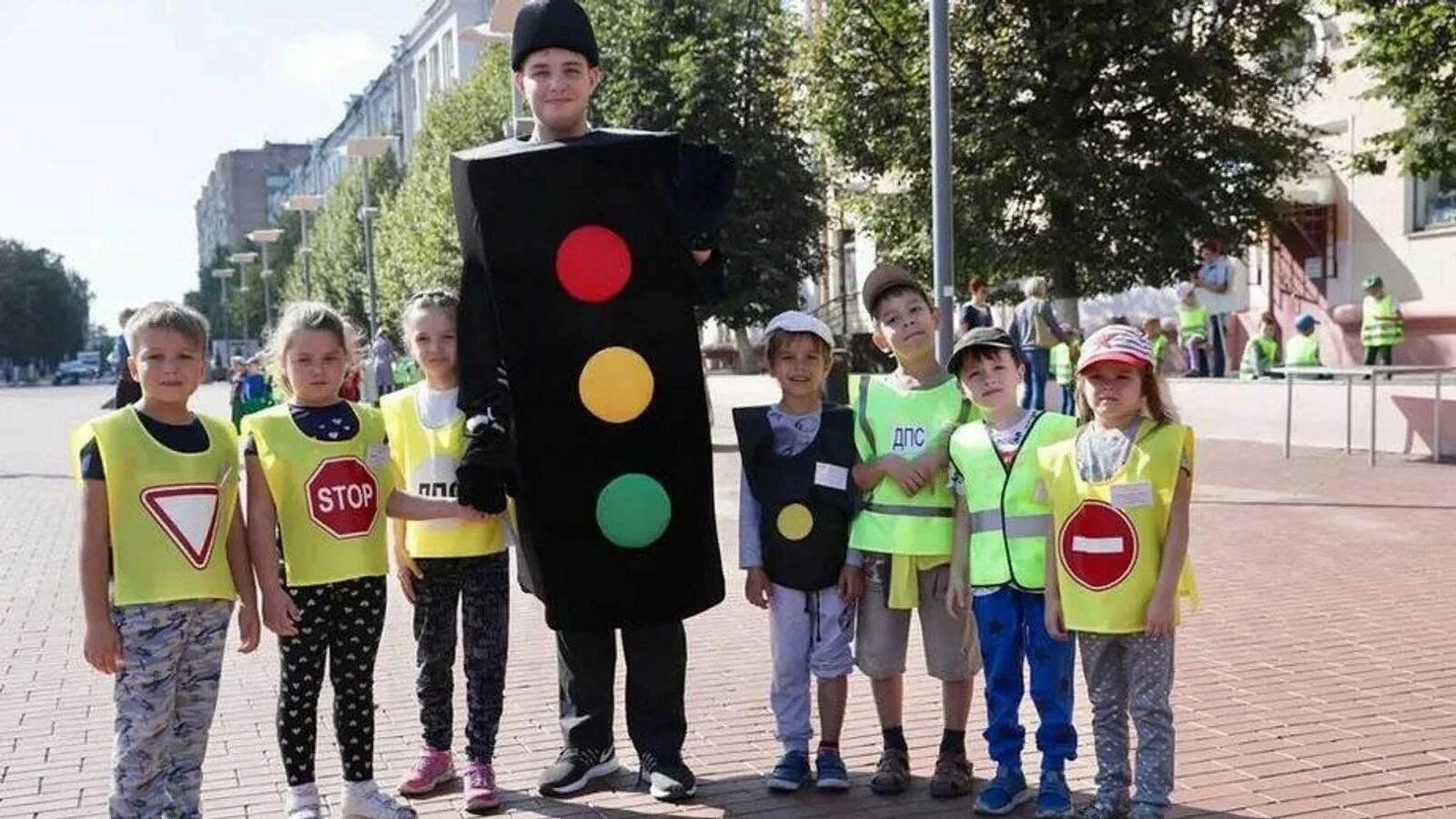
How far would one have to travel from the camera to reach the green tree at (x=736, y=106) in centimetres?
2733

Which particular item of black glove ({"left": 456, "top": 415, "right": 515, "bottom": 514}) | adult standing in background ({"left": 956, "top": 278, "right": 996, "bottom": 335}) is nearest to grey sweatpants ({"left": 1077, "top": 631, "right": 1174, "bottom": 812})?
black glove ({"left": 456, "top": 415, "right": 515, "bottom": 514})

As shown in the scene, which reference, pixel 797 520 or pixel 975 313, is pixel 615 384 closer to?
pixel 797 520

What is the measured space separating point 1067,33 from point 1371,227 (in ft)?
25.3

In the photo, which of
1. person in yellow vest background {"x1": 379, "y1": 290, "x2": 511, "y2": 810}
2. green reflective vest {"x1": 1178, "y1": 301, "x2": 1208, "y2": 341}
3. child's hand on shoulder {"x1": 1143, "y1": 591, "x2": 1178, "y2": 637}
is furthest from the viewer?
green reflective vest {"x1": 1178, "y1": 301, "x2": 1208, "y2": 341}

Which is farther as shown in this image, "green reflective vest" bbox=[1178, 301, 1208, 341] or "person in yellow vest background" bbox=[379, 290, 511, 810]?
"green reflective vest" bbox=[1178, 301, 1208, 341]

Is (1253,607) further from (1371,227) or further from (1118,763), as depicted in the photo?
(1371,227)

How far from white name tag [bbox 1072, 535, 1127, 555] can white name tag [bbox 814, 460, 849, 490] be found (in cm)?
73

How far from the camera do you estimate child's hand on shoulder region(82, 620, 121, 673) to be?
143 inches

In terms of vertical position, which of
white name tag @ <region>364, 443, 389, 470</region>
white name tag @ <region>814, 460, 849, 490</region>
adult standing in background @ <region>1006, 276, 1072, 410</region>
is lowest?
white name tag @ <region>814, 460, 849, 490</region>

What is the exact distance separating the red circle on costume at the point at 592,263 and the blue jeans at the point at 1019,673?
141 cm

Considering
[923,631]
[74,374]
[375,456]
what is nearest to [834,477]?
[923,631]

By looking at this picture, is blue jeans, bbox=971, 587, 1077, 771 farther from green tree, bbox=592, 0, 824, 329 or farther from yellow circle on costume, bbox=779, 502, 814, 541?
green tree, bbox=592, 0, 824, 329

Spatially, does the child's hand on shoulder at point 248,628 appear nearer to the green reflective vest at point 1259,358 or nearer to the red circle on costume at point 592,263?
the red circle on costume at point 592,263

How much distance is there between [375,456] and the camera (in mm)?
4152
